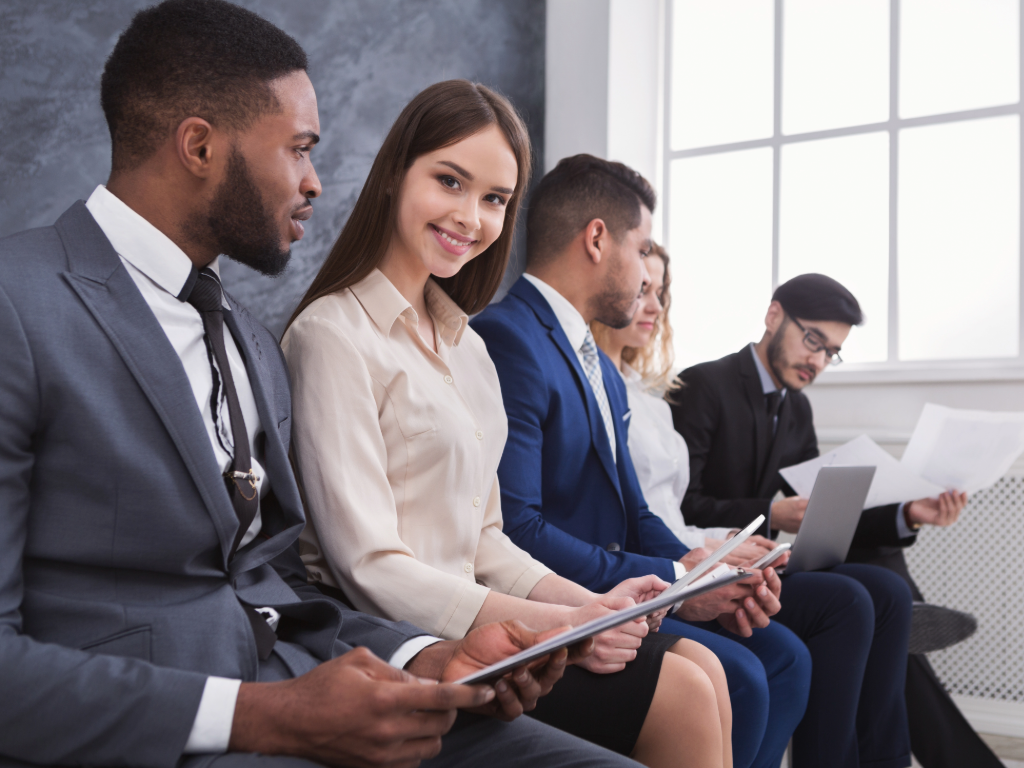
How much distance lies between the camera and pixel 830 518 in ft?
7.14

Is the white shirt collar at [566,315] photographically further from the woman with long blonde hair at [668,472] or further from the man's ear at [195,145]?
the man's ear at [195,145]

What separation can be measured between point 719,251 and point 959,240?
3.09ft

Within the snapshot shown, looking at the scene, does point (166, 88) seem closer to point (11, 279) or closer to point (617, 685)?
point (11, 279)

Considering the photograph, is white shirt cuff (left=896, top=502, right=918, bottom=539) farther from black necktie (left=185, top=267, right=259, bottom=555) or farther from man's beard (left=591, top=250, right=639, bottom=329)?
black necktie (left=185, top=267, right=259, bottom=555)

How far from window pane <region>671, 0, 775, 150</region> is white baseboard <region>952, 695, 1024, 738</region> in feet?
7.70

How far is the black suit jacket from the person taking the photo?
2596 millimetres

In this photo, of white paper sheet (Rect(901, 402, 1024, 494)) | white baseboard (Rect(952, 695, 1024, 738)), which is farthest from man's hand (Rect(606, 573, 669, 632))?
white baseboard (Rect(952, 695, 1024, 738))

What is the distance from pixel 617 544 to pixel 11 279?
1.24 meters

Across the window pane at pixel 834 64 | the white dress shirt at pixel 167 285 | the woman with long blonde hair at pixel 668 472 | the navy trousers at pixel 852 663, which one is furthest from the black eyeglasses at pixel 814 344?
the white dress shirt at pixel 167 285

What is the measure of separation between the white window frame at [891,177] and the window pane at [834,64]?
4 cm

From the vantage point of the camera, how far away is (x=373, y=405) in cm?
121

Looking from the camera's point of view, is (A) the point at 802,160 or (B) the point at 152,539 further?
(A) the point at 802,160

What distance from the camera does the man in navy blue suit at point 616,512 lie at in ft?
5.23

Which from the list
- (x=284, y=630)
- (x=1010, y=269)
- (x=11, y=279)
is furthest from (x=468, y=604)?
(x=1010, y=269)
